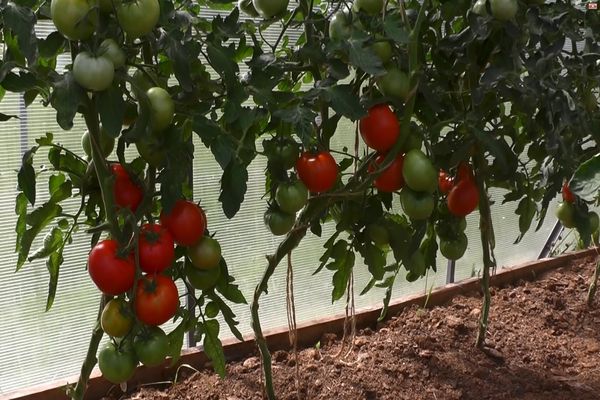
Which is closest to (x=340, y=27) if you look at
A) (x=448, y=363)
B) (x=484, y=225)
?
(x=484, y=225)

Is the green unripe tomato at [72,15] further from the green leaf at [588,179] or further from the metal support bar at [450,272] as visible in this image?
the metal support bar at [450,272]

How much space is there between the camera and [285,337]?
1.74 meters

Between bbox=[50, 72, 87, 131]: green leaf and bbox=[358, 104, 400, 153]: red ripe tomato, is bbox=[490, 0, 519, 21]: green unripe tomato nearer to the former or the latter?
bbox=[358, 104, 400, 153]: red ripe tomato

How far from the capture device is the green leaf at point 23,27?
0.71m

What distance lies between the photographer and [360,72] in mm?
1089

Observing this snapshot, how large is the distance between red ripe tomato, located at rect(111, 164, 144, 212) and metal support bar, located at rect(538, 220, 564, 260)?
222 cm

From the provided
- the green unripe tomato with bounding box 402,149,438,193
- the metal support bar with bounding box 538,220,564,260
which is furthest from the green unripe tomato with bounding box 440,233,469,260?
the metal support bar with bounding box 538,220,564,260

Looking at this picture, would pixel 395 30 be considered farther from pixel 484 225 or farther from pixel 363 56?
pixel 484 225

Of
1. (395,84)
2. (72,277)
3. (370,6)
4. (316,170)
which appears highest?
(370,6)

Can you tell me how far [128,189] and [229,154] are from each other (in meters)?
0.18

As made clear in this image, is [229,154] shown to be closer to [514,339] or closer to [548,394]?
[548,394]

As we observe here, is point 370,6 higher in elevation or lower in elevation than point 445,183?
higher

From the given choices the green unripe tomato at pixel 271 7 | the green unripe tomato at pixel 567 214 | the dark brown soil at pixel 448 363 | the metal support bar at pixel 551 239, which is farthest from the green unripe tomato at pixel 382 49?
the metal support bar at pixel 551 239

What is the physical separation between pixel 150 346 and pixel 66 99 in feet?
1.12
